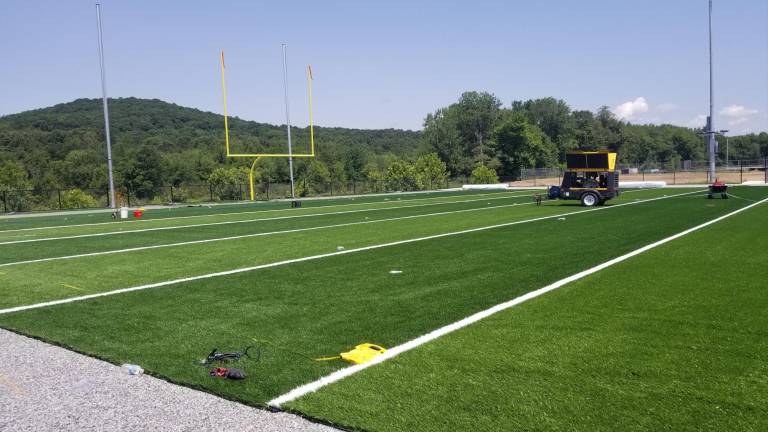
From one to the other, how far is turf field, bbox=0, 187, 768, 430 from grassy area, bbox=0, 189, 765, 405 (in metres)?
0.03

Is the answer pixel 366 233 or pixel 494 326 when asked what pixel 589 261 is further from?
pixel 366 233

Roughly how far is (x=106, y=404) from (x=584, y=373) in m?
3.61

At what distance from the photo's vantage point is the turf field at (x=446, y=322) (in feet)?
13.3

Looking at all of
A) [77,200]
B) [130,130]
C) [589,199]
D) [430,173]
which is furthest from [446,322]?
[130,130]

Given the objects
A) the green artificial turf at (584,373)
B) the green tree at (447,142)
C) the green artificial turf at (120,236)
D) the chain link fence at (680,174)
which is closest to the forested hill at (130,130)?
the green tree at (447,142)

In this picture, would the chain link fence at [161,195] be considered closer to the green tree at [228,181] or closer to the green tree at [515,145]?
A: the green tree at [228,181]

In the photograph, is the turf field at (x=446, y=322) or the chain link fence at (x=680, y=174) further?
the chain link fence at (x=680, y=174)

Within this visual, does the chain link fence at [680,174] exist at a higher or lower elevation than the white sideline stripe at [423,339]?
higher

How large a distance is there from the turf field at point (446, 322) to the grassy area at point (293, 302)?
34 millimetres

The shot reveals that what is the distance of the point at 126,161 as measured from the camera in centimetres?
6431

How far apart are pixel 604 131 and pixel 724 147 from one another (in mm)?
52865

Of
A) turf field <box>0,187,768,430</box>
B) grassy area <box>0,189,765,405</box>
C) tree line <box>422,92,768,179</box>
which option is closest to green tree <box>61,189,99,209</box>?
turf field <box>0,187,768,430</box>

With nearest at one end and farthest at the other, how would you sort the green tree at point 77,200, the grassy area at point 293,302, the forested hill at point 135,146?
the grassy area at point 293,302 → the green tree at point 77,200 → the forested hill at point 135,146

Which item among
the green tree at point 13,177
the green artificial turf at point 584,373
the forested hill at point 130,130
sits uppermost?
the forested hill at point 130,130
